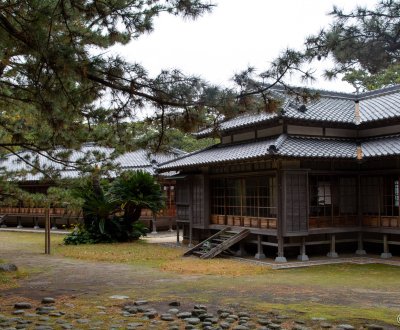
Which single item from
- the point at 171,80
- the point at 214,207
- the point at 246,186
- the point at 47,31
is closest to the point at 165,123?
the point at 171,80

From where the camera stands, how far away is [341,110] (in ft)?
64.1

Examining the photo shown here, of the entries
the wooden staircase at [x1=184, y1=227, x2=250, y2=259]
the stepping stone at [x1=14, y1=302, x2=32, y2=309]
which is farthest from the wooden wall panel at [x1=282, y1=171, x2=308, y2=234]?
the stepping stone at [x1=14, y1=302, x2=32, y2=309]

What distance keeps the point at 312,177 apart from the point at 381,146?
2537mm

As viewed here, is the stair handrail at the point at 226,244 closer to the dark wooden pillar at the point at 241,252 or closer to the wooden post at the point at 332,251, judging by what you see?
the dark wooden pillar at the point at 241,252

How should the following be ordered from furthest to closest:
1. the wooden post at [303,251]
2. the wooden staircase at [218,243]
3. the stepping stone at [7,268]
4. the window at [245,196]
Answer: the window at [245,196]
the wooden staircase at [218,243]
the wooden post at [303,251]
the stepping stone at [7,268]

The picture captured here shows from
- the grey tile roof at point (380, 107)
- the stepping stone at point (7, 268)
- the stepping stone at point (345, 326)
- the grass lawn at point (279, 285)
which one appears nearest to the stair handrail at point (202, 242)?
the grass lawn at point (279, 285)

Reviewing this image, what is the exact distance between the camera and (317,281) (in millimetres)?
12422

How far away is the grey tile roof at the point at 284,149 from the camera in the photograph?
15516 mm

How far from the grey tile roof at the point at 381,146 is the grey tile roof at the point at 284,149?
402 millimetres

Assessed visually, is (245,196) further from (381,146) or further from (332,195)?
(381,146)

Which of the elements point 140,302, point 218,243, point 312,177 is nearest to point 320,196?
point 312,177

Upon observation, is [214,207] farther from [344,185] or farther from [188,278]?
[188,278]

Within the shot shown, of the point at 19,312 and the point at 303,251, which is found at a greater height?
the point at 303,251

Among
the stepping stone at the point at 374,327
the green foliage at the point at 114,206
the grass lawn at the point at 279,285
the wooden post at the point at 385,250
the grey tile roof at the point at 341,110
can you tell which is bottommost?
the grass lawn at the point at 279,285
